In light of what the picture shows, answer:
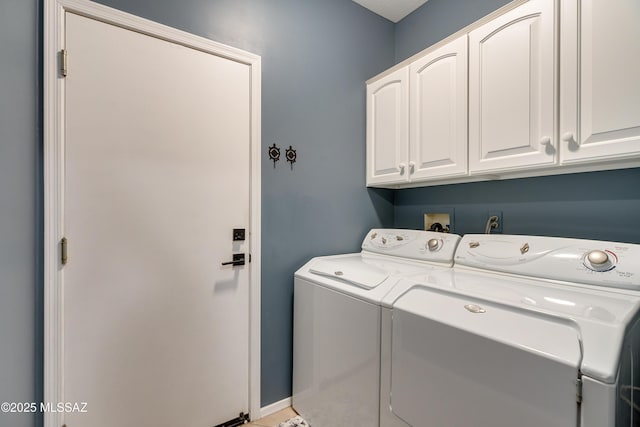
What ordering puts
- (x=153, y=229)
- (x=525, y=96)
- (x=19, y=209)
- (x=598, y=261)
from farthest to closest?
(x=153, y=229) → (x=525, y=96) → (x=19, y=209) → (x=598, y=261)

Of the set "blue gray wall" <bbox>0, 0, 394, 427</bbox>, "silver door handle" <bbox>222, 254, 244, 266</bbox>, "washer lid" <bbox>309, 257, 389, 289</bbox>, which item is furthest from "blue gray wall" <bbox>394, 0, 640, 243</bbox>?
"silver door handle" <bbox>222, 254, 244, 266</bbox>

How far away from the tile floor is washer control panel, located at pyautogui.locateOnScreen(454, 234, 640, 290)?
4.47 ft

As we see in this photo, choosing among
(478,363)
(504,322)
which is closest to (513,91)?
(504,322)

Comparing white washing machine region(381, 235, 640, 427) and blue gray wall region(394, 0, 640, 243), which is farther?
blue gray wall region(394, 0, 640, 243)

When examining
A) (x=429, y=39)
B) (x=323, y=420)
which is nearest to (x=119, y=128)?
(x=323, y=420)

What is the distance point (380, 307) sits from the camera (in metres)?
1.20

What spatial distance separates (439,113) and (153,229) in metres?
1.67

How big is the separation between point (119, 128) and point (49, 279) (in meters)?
0.71

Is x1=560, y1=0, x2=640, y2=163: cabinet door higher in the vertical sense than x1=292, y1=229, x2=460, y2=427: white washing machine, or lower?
higher

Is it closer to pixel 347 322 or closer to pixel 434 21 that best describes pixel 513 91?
pixel 434 21

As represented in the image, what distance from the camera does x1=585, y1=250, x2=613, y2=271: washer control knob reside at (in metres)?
1.01

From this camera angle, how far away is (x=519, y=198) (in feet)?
5.22

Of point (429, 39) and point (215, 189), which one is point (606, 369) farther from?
point (429, 39)

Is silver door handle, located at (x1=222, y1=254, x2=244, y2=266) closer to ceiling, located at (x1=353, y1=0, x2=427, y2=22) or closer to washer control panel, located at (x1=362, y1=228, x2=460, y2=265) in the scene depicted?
washer control panel, located at (x1=362, y1=228, x2=460, y2=265)
